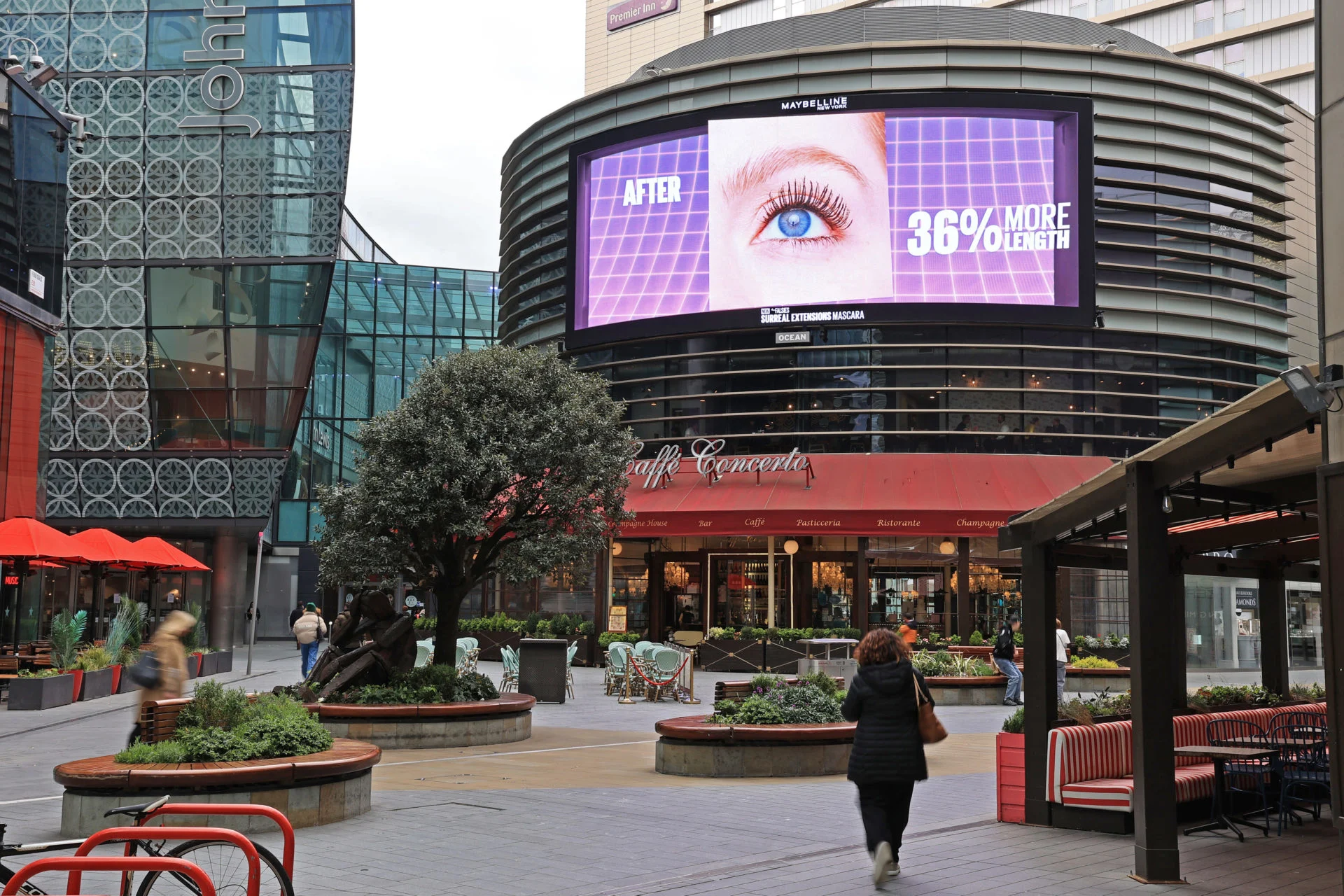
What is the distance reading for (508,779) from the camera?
12.9 m

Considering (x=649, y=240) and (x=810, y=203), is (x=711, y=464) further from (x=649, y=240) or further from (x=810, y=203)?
(x=810, y=203)

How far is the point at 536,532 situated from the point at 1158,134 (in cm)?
2299

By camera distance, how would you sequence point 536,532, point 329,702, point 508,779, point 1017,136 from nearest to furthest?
point 508,779, point 329,702, point 536,532, point 1017,136

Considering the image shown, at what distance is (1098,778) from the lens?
34.9 feet

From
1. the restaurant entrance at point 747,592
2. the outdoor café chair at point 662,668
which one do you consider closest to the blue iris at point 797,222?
the restaurant entrance at point 747,592

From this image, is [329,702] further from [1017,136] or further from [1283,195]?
[1283,195]

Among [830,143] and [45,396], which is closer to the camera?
[45,396]

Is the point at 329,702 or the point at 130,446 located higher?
the point at 130,446

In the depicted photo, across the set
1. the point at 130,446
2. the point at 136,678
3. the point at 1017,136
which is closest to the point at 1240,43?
the point at 1017,136

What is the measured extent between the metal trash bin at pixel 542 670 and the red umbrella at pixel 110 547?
316 inches

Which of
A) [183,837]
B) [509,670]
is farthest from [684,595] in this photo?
[183,837]

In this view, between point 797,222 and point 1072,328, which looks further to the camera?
point 797,222

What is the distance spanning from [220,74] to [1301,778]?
1266 inches

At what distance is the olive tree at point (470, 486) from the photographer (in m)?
18.5
